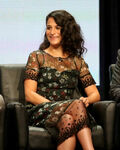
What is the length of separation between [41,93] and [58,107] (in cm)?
36

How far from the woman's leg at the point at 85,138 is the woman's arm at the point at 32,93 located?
0.48 meters

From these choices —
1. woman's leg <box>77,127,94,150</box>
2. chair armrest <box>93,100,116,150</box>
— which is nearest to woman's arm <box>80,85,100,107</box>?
chair armrest <box>93,100,116,150</box>

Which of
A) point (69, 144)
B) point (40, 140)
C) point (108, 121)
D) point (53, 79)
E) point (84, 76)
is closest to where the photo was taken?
point (69, 144)

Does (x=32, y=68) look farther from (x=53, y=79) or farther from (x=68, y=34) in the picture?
(x=68, y=34)

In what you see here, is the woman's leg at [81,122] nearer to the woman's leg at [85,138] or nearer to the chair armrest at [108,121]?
the woman's leg at [85,138]

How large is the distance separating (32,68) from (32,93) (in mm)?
202

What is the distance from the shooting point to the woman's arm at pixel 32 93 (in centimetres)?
303

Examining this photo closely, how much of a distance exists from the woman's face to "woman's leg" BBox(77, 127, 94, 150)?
0.86 meters

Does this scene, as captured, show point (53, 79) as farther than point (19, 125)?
Yes

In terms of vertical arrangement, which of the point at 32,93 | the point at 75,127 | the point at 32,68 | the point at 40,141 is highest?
the point at 32,68

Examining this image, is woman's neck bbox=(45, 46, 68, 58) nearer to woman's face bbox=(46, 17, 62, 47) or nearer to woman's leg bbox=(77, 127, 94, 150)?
woman's face bbox=(46, 17, 62, 47)

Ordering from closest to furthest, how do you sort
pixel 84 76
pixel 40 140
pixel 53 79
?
pixel 40 140 < pixel 53 79 < pixel 84 76

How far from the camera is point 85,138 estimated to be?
2.64 m

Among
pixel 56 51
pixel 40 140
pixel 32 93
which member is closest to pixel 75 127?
pixel 40 140
